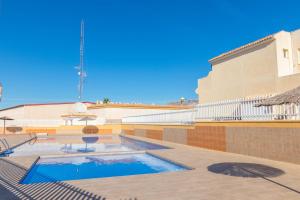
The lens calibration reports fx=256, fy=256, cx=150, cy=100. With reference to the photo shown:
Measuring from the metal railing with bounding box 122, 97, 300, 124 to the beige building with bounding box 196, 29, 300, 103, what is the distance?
5.68 meters

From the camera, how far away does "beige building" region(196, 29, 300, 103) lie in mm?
17245

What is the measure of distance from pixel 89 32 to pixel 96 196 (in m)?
49.8

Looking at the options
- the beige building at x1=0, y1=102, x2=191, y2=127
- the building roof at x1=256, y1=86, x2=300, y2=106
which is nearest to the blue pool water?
the building roof at x1=256, y1=86, x2=300, y2=106

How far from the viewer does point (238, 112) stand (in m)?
11.9

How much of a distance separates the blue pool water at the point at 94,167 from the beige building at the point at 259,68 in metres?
10.4

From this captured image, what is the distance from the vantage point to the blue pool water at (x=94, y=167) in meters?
8.55

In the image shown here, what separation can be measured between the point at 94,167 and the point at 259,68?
560 inches

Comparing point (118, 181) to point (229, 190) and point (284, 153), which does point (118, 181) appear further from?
point (284, 153)

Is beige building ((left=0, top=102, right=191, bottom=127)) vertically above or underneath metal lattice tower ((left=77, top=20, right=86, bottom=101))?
underneath

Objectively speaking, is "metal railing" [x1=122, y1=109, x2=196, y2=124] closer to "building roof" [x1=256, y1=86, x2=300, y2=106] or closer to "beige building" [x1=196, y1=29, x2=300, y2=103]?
"beige building" [x1=196, y1=29, x2=300, y2=103]

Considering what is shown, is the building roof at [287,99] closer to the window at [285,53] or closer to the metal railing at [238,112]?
the metal railing at [238,112]

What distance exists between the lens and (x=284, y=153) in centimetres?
919

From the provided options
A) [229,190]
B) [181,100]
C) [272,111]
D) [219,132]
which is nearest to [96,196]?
[229,190]

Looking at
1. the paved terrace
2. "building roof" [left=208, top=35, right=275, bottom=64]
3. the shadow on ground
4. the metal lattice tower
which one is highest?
the metal lattice tower
